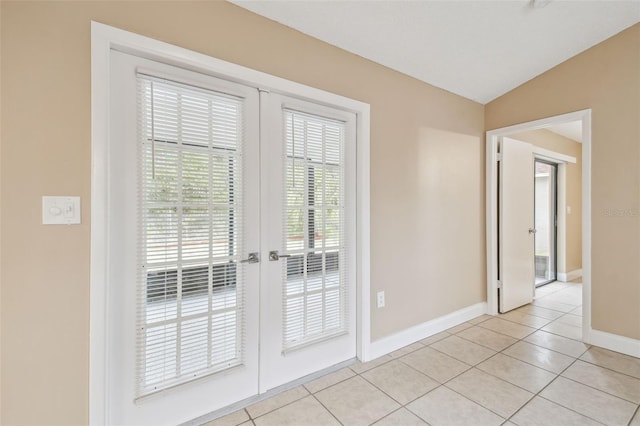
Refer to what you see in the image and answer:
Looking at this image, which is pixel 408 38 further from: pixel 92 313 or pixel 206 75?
pixel 92 313

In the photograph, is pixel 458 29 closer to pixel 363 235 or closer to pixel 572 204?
pixel 363 235

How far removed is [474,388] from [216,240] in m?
1.99

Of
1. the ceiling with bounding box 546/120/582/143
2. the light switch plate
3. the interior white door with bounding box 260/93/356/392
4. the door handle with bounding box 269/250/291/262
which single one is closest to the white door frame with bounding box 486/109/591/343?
the ceiling with bounding box 546/120/582/143

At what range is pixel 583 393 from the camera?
187cm

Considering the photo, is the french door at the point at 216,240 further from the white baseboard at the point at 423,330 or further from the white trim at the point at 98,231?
the white baseboard at the point at 423,330

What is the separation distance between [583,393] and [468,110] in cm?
266

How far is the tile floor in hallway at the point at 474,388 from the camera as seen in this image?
1.66 meters

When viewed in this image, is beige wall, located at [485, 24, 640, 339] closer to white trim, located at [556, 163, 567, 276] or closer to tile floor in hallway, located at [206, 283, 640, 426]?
tile floor in hallway, located at [206, 283, 640, 426]

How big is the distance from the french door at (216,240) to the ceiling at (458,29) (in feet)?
1.77

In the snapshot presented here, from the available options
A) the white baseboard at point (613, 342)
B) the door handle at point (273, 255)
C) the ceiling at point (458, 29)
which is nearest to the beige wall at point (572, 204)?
the ceiling at point (458, 29)

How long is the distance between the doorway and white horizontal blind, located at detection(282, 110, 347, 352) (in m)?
4.16

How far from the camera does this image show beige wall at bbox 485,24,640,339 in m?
2.36

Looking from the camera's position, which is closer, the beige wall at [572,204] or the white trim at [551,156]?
the white trim at [551,156]

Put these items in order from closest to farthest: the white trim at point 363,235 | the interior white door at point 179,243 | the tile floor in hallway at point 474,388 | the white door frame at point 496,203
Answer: the interior white door at point 179,243 → the tile floor in hallway at point 474,388 → the white trim at point 363,235 → the white door frame at point 496,203
